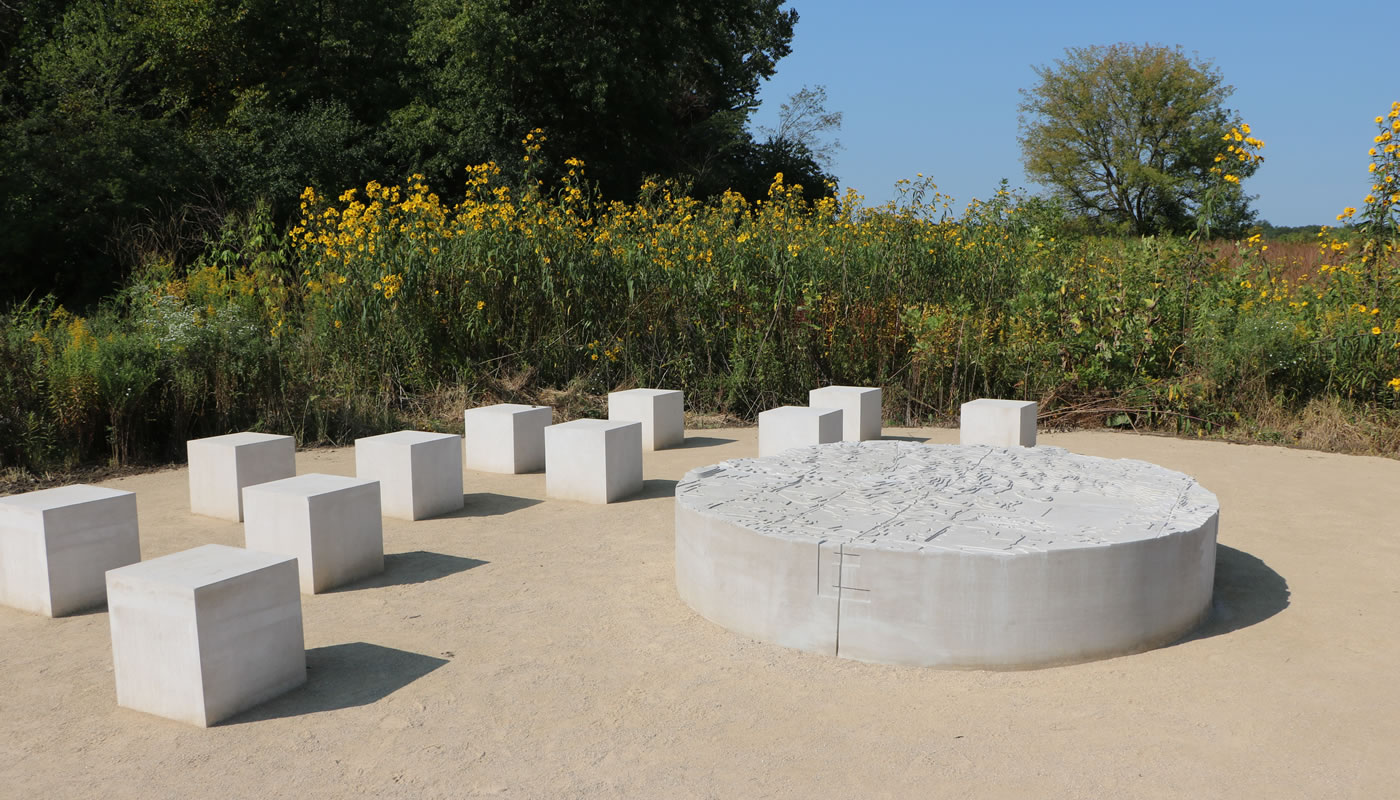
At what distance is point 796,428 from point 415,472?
236 cm

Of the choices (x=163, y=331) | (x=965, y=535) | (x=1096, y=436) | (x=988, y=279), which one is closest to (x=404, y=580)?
(x=965, y=535)

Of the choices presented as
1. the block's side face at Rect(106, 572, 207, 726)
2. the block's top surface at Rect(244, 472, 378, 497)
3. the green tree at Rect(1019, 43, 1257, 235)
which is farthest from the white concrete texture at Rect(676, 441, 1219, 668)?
the green tree at Rect(1019, 43, 1257, 235)

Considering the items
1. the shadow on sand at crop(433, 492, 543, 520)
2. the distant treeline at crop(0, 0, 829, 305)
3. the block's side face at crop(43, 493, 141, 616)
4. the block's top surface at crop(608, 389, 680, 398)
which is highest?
the distant treeline at crop(0, 0, 829, 305)

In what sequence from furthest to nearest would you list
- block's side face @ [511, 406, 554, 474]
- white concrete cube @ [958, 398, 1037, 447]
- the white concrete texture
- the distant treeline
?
the distant treeline → white concrete cube @ [958, 398, 1037, 447] → block's side face @ [511, 406, 554, 474] → the white concrete texture

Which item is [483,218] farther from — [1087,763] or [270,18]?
[270,18]

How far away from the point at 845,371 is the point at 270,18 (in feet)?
46.3

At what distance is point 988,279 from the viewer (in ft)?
29.4

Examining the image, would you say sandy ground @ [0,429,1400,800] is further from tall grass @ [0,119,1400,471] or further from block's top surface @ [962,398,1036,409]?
tall grass @ [0,119,1400,471]

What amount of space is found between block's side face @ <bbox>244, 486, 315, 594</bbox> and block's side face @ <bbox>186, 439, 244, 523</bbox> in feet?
3.29

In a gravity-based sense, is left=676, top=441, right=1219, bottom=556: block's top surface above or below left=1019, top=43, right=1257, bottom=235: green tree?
below

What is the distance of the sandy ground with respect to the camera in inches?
105

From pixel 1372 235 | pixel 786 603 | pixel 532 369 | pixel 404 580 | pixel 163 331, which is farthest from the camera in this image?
pixel 532 369

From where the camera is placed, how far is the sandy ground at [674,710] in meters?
2.66

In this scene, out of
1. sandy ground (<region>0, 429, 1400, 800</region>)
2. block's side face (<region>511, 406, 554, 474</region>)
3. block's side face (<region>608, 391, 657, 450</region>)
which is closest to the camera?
sandy ground (<region>0, 429, 1400, 800</region>)
